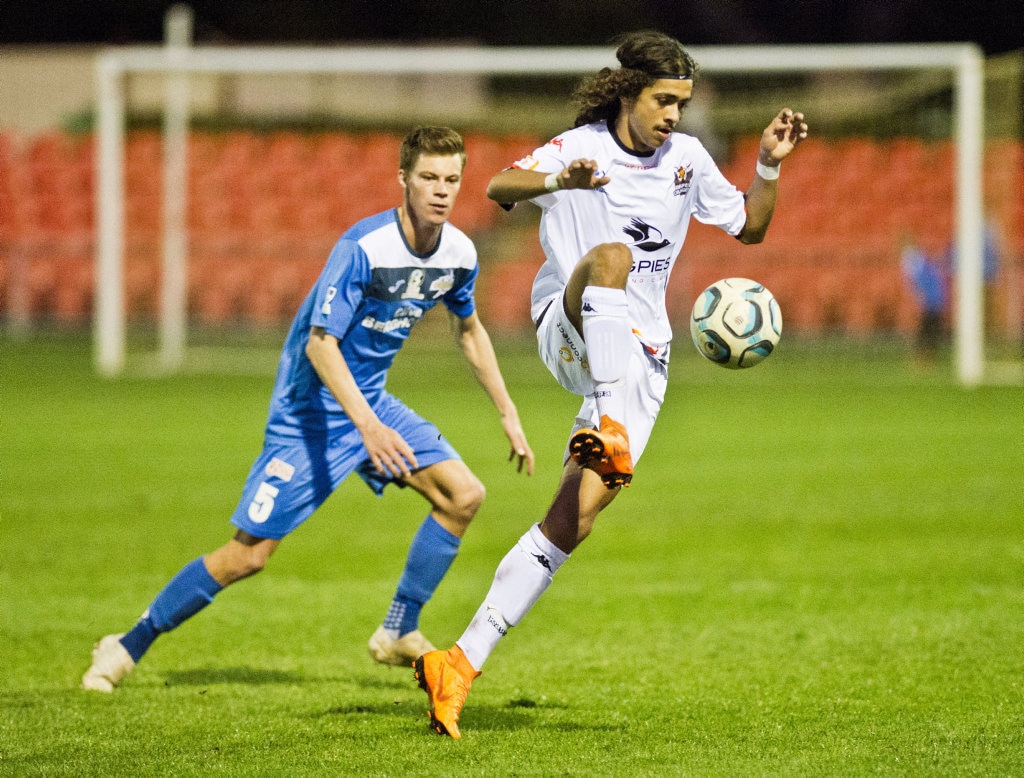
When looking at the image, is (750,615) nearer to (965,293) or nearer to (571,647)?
(571,647)

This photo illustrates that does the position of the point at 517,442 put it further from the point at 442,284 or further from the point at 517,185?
the point at 517,185

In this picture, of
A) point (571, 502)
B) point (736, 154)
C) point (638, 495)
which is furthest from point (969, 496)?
point (736, 154)

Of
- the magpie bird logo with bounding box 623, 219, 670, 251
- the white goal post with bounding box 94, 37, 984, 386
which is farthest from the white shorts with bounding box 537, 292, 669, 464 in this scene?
the white goal post with bounding box 94, 37, 984, 386

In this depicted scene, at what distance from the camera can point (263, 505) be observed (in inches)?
226

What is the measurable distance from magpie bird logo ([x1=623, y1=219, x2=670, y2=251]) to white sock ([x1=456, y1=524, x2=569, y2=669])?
119 cm

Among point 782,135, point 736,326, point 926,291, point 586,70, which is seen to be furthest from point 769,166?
point 926,291

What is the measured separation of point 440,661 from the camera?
5.05 m

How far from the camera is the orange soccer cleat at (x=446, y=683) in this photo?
16.2 ft

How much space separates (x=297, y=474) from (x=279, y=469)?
0.08 meters

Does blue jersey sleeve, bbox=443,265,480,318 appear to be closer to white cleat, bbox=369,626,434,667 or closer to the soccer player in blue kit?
the soccer player in blue kit

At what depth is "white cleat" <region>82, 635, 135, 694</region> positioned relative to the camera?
5832mm

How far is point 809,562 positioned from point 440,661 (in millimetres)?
4089

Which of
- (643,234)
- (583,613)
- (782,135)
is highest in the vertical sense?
(782,135)

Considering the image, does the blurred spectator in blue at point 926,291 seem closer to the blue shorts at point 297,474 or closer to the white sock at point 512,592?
the blue shorts at point 297,474
